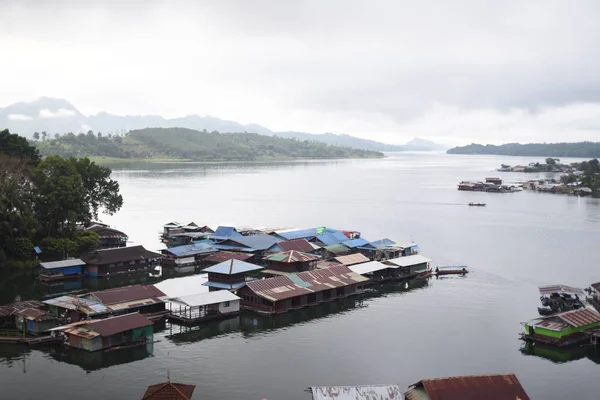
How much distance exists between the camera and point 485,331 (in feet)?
98.1

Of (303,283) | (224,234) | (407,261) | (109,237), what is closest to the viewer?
(303,283)

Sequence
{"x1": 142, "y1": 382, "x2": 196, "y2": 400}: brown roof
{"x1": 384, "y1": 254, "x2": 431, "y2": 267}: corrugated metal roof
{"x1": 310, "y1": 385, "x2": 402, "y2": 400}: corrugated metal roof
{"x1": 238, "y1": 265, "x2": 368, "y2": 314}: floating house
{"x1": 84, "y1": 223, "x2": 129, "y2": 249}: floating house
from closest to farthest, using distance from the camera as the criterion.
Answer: {"x1": 142, "y1": 382, "x2": 196, "y2": 400}: brown roof < {"x1": 310, "y1": 385, "x2": 402, "y2": 400}: corrugated metal roof < {"x1": 238, "y1": 265, "x2": 368, "y2": 314}: floating house < {"x1": 384, "y1": 254, "x2": 431, "y2": 267}: corrugated metal roof < {"x1": 84, "y1": 223, "x2": 129, "y2": 249}: floating house

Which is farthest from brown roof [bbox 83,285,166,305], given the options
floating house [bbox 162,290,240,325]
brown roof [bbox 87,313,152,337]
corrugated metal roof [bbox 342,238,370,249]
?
corrugated metal roof [bbox 342,238,370,249]

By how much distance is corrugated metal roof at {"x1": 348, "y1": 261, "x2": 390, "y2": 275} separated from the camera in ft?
132

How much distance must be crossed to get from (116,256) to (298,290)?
16442 millimetres

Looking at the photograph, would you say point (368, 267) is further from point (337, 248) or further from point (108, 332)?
point (108, 332)

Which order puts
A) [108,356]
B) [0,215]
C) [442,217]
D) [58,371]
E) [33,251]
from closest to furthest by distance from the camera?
[58,371]
[108,356]
[0,215]
[33,251]
[442,217]

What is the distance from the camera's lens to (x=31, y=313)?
27.8m

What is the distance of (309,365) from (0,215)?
90.7 feet

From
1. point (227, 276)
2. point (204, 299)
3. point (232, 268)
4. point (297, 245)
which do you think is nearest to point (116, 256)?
point (227, 276)

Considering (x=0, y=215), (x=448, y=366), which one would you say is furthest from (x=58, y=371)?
(x=0, y=215)

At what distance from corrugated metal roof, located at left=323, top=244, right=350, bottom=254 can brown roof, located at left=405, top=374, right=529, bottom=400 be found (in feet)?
93.0

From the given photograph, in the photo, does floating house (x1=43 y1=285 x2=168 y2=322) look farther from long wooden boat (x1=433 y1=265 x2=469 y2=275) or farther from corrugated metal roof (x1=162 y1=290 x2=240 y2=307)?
long wooden boat (x1=433 y1=265 x2=469 y2=275)

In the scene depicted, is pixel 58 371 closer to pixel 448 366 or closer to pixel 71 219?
pixel 448 366
